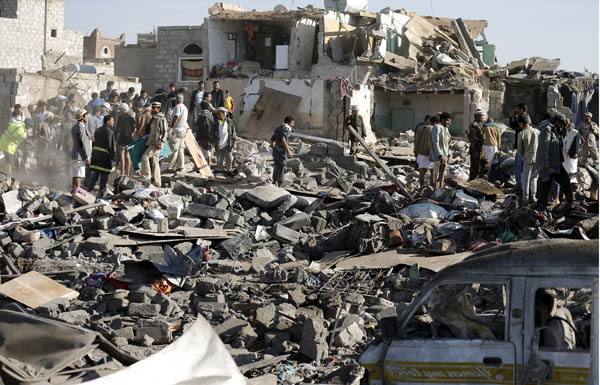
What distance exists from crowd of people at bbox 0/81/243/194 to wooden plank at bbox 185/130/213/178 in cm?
15

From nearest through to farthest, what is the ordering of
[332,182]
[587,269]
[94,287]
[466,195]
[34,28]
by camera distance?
[587,269]
[94,287]
[466,195]
[332,182]
[34,28]

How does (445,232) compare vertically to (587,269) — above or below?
below

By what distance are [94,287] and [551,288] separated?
6218mm

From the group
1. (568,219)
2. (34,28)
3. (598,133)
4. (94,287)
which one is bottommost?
Result: (94,287)

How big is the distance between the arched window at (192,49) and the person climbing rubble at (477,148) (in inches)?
765

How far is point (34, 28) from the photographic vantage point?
38.4m

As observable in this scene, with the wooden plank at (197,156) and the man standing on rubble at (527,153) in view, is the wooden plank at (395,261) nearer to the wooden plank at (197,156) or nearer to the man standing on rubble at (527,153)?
the man standing on rubble at (527,153)

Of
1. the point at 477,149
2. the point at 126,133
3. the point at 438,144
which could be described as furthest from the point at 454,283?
the point at 126,133

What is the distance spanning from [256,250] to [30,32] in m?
30.4

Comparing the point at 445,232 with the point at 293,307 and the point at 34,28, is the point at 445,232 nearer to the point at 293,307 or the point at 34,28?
the point at 293,307

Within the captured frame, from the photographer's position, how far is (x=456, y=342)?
5.39 meters

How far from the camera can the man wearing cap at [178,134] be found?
15.8 metres

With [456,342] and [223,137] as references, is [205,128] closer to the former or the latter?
[223,137]

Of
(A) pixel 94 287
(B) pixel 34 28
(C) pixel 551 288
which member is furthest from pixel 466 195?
(B) pixel 34 28
